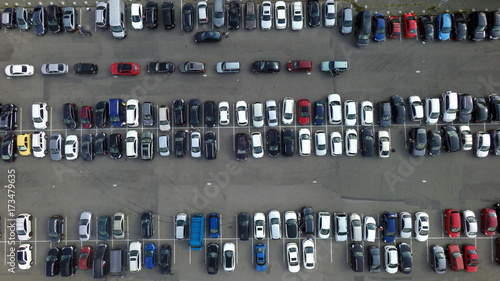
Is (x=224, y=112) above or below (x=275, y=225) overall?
above

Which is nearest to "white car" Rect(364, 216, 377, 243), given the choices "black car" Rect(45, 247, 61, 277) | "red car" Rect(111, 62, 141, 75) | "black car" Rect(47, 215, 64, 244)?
"red car" Rect(111, 62, 141, 75)

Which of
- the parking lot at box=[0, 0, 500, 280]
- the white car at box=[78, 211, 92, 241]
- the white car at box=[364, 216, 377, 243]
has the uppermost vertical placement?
the parking lot at box=[0, 0, 500, 280]

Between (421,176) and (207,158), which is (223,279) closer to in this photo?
(207,158)

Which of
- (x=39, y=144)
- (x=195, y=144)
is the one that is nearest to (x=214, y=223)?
(x=195, y=144)

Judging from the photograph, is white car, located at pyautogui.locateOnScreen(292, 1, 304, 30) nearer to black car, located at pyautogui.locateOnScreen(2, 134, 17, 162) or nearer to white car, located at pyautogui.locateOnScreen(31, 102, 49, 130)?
white car, located at pyautogui.locateOnScreen(31, 102, 49, 130)

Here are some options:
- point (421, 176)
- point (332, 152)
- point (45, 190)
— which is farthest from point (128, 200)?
point (421, 176)

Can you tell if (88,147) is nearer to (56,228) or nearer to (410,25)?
(56,228)

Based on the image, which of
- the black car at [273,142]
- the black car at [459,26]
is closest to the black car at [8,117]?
the black car at [273,142]
